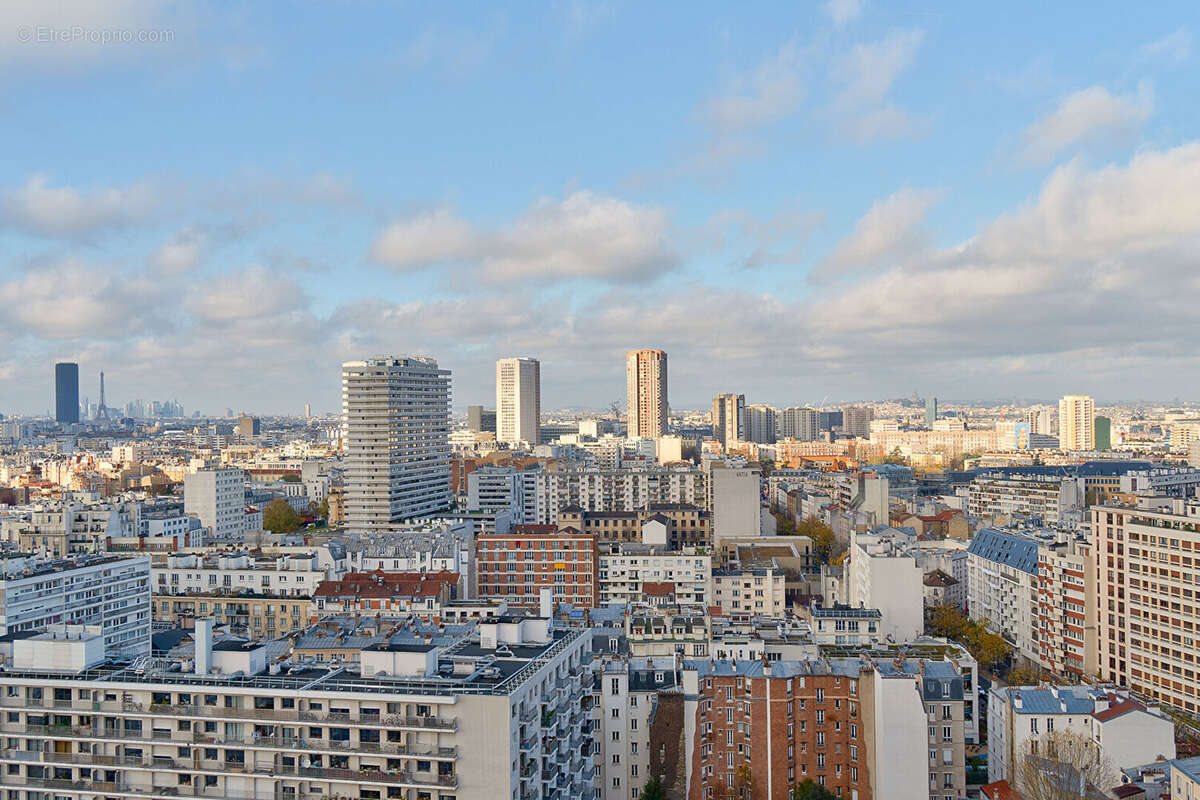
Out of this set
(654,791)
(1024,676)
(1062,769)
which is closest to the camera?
(1062,769)

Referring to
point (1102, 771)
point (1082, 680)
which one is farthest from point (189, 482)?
point (1102, 771)

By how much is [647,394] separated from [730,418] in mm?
17540

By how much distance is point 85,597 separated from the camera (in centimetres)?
3775

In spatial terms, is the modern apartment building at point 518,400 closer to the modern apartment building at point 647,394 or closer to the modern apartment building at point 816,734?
the modern apartment building at point 647,394

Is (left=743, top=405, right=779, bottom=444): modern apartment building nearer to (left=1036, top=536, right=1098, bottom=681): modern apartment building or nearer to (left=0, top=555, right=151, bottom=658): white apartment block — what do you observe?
(left=1036, top=536, right=1098, bottom=681): modern apartment building

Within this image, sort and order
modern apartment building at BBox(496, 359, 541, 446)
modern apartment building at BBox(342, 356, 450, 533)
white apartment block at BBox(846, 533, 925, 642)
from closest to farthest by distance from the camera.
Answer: white apartment block at BBox(846, 533, 925, 642)
modern apartment building at BBox(342, 356, 450, 533)
modern apartment building at BBox(496, 359, 541, 446)

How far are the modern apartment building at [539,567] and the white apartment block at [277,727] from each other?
2381 cm

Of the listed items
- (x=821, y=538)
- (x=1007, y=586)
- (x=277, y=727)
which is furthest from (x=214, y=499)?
(x=277, y=727)

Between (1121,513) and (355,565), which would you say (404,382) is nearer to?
(355,565)

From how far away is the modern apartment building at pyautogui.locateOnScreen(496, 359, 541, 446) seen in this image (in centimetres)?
19338

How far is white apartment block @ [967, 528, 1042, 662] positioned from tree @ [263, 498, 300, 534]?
46.1m

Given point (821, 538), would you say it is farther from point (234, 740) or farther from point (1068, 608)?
point (234, 740)

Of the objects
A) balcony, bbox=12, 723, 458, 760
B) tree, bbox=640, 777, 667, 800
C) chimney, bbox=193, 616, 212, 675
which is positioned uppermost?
chimney, bbox=193, 616, 212, 675

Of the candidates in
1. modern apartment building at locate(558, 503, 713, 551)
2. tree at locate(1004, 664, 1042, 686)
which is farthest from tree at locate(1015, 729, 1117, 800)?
modern apartment building at locate(558, 503, 713, 551)
